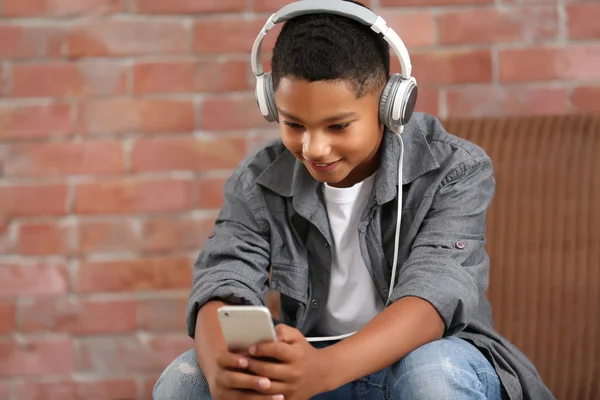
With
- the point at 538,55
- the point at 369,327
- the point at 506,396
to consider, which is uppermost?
the point at 538,55

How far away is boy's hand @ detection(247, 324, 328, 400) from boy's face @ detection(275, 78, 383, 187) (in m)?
0.27

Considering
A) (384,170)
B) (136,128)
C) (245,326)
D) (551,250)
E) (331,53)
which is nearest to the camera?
(245,326)

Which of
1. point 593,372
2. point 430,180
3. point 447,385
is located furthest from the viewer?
point 593,372

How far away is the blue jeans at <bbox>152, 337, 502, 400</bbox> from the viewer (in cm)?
113

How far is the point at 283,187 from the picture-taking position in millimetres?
1415

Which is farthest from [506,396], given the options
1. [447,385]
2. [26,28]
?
[26,28]

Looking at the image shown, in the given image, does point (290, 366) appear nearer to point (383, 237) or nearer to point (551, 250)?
point (383, 237)

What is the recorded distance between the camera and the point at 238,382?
111 centimetres

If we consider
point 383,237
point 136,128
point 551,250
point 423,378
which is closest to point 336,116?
point 383,237

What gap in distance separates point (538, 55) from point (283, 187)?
2.53ft

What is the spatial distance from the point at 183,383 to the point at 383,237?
41cm

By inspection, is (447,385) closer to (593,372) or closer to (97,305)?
(593,372)

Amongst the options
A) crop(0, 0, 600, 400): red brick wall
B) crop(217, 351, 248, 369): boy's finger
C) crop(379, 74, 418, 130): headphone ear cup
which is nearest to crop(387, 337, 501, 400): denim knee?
crop(217, 351, 248, 369): boy's finger

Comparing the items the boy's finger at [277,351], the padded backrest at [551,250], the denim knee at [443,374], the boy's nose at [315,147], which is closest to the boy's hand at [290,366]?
the boy's finger at [277,351]
